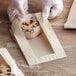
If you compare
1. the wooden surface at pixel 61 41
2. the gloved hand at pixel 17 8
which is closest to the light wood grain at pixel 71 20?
the wooden surface at pixel 61 41

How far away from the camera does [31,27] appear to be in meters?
0.92

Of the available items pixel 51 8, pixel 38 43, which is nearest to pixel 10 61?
pixel 38 43

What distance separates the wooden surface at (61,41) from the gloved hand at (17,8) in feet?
0.12

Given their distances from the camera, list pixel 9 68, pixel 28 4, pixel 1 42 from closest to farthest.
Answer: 1. pixel 9 68
2. pixel 1 42
3. pixel 28 4

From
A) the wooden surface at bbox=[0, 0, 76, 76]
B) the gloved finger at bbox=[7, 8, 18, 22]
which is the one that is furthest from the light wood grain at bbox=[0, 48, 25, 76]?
the gloved finger at bbox=[7, 8, 18, 22]

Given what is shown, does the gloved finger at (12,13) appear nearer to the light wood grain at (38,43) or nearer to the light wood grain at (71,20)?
the light wood grain at (38,43)

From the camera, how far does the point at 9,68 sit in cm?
81

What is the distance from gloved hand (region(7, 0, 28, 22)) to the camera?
0.91 metres

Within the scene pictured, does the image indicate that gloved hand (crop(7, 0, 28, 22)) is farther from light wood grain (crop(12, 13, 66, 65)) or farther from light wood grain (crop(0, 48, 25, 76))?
light wood grain (crop(0, 48, 25, 76))

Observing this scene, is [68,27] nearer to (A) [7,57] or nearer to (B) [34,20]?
(B) [34,20]

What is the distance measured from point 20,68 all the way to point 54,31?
0.59ft

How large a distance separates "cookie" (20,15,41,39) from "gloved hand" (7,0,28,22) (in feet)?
0.08

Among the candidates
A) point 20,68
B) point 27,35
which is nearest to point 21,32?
point 27,35

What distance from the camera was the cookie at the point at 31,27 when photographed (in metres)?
0.91
